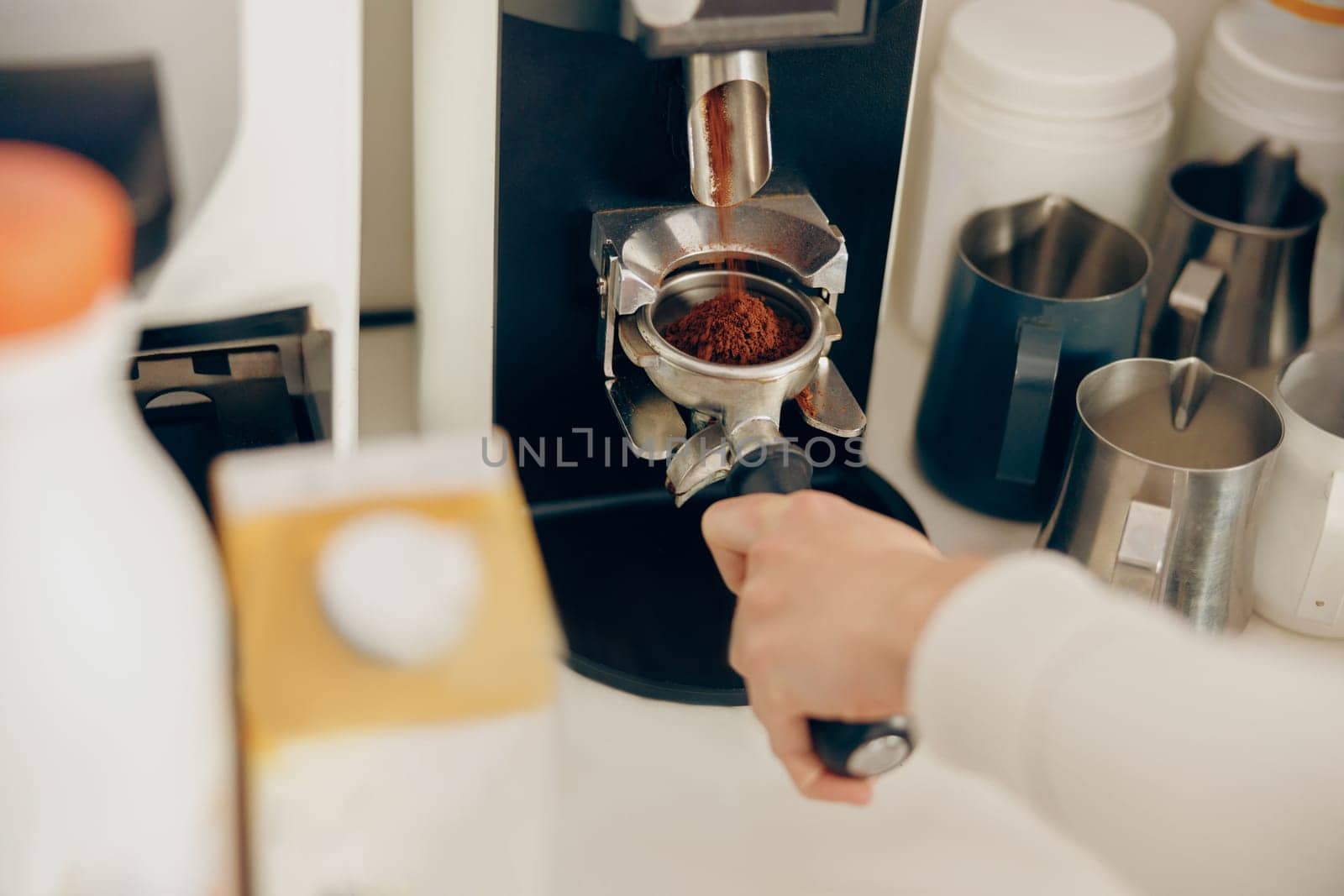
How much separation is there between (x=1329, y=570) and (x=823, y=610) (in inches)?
14.4

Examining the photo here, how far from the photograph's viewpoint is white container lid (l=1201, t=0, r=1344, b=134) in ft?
2.81

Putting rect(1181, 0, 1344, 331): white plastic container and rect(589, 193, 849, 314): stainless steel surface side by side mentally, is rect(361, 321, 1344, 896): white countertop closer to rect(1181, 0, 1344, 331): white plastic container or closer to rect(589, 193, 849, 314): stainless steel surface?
rect(589, 193, 849, 314): stainless steel surface

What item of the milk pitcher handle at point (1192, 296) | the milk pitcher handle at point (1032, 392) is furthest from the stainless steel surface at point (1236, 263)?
the milk pitcher handle at point (1032, 392)

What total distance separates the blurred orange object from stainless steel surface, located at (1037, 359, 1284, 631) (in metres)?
0.49

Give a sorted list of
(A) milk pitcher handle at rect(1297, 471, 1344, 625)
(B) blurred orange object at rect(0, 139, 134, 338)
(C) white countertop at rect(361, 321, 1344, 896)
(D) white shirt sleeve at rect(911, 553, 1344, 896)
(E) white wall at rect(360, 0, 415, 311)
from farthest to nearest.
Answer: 1. (E) white wall at rect(360, 0, 415, 311)
2. (A) milk pitcher handle at rect(1297, 471, 1344, 625)
3. (C) white countertop at rect(361, 321, 1344, 896)
4. (D) white shirt sleeve at rect(911, 553, 1344, 896)
5. (B) blurred orange object at rect(0, 139, 134, 338)

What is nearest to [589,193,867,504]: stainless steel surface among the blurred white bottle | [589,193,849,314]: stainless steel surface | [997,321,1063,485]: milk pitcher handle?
[589,193,849,314]: stainless steel surface

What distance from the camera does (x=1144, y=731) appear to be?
0.36 meters

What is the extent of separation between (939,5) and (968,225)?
22 centimetres

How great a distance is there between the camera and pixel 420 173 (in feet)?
2.48

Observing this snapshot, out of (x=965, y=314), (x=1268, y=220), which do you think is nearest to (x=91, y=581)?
(x=965, y=314)

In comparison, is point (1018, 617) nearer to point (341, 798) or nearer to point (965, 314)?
point (341, 798)

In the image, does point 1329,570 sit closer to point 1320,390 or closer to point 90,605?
point 1320,390

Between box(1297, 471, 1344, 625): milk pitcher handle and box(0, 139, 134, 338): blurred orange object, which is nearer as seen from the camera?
box(0, 139, 134, 338): blurred orange object

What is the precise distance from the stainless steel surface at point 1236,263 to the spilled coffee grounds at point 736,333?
0.90 feet
